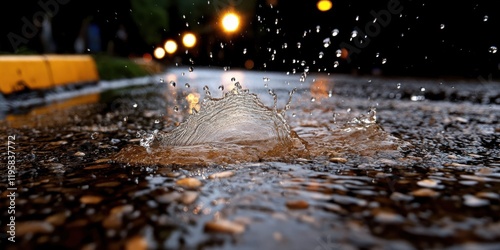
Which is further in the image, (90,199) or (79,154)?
(79,154)

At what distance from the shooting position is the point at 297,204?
1807mm

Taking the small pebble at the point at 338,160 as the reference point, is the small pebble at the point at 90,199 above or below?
below

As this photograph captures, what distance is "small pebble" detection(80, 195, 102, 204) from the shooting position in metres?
1.86

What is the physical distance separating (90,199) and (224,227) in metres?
0.69

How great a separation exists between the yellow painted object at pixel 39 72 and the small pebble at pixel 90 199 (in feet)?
15.7

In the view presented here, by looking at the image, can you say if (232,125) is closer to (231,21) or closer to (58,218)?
(58,218)

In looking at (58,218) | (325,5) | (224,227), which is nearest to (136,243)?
(224,227)

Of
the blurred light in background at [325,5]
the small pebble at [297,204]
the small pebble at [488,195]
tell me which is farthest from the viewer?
the blurred light in background at [325,5]

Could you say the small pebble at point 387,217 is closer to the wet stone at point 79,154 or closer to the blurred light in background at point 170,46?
the wet stone at point 79,154

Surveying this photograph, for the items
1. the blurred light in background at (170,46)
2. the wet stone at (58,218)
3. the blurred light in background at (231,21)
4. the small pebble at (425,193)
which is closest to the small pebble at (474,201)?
the small pebble at (425,193)

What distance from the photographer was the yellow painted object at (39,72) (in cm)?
610

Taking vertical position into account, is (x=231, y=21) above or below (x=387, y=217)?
above

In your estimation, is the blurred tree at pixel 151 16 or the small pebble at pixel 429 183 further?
the blurred tree at pixel 151 16

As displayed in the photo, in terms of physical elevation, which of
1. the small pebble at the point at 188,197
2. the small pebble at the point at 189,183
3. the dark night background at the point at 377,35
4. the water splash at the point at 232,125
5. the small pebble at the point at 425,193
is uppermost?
the dark night background at the point at 377,35
